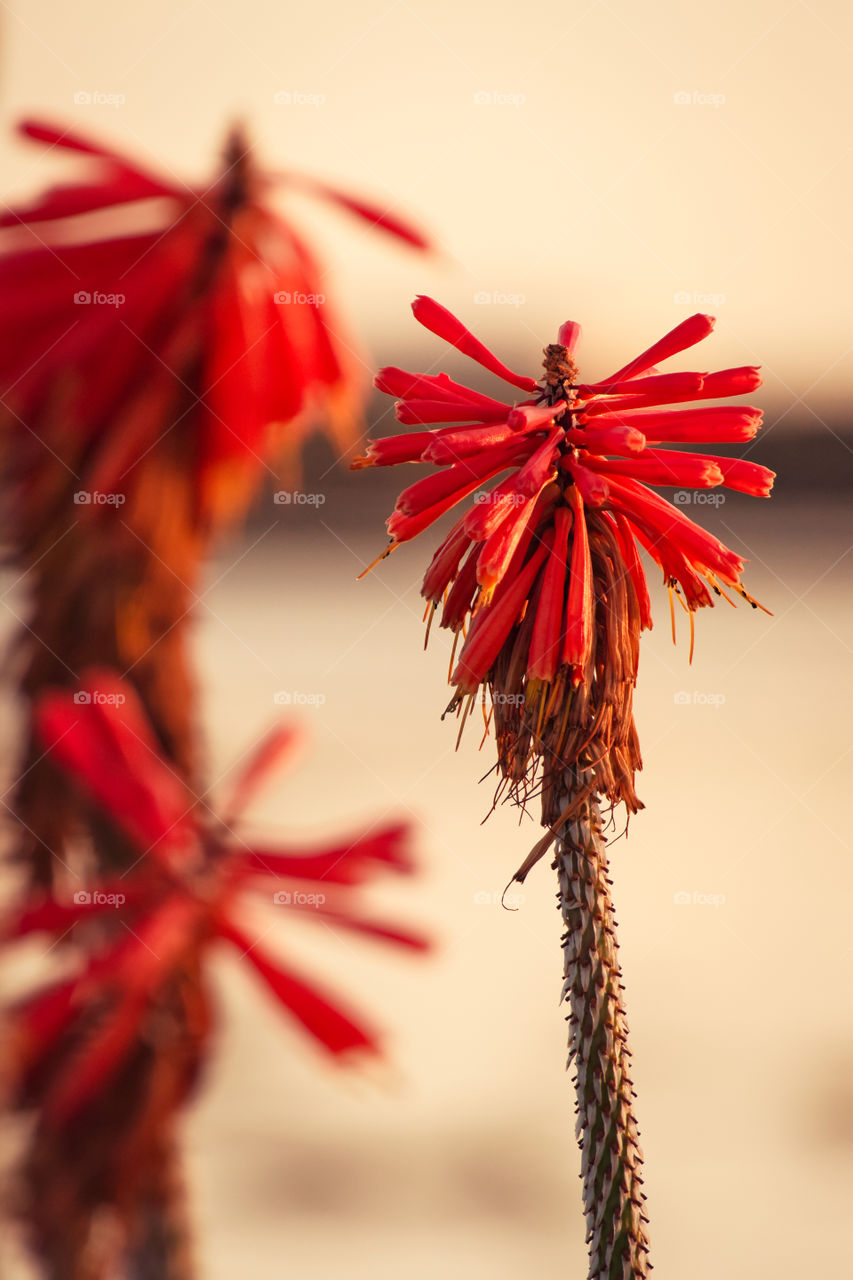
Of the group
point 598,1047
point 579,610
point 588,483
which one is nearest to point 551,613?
point 579,610

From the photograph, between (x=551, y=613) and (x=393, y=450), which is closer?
(x=551, y=613)

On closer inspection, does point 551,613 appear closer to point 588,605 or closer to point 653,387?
point 588,605

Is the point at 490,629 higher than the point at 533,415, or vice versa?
the point at 533,415

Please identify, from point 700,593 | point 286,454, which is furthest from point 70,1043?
point 700,593

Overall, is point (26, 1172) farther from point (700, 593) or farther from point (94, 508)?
point (700, 593)

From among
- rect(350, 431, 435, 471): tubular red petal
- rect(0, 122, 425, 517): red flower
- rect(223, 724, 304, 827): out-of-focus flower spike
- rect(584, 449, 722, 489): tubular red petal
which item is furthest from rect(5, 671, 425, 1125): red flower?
rect(584, 449, 722, 489): tubular red petal

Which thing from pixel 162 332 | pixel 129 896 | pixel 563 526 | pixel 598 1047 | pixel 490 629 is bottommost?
pixel 598 1047
